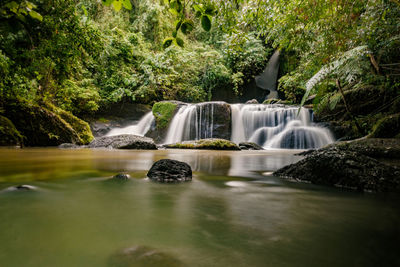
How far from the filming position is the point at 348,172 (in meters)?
2.15

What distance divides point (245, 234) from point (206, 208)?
16.8 inches

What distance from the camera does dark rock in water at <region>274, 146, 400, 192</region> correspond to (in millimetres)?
2008

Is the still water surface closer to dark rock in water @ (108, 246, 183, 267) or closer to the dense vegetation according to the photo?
dark rock in water @ (108, 246, 183, 267)

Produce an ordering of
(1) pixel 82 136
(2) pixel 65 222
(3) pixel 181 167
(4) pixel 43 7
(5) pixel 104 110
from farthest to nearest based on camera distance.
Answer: (5) pixel 104 110
(1) pixel 82 136
(4) pixel 43 7
(3) pixel 181 167
(2) pixel 65 222

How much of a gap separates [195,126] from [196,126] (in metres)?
0.06

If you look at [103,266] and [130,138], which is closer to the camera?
[103,266]

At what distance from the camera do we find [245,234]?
1.02m

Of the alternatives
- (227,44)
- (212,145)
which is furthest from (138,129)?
(227,44)

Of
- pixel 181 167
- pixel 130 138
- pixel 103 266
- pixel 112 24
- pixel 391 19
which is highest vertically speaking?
pixel 112 24

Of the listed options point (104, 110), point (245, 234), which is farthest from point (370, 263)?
point (104, 110)

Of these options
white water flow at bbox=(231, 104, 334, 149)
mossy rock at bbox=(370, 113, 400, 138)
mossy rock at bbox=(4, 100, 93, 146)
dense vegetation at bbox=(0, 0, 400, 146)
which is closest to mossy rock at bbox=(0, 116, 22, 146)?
mossy rock at bbox=(4, 100, 93, 146)

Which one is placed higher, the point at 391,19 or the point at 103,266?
the point at 391,19

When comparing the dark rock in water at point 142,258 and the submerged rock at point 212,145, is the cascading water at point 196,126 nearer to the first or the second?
the submerged rock at point 212,145

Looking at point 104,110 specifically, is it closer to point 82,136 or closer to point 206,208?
A: point 82,136
